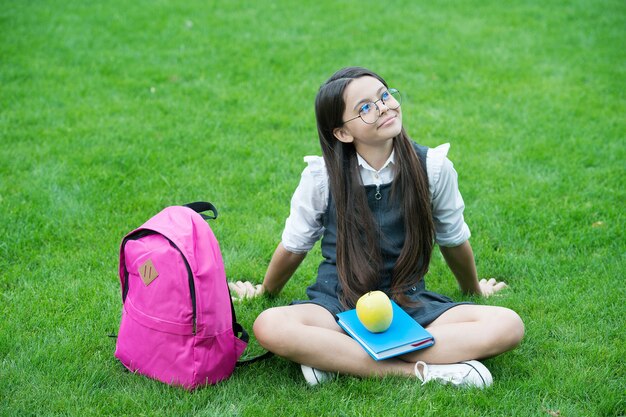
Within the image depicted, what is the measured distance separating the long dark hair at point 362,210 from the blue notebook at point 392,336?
152 millimetres

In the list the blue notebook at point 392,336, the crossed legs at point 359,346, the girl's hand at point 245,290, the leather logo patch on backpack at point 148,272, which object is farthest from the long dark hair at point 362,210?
the leather logo patch on backpack at point 148,272

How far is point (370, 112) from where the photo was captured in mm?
3410

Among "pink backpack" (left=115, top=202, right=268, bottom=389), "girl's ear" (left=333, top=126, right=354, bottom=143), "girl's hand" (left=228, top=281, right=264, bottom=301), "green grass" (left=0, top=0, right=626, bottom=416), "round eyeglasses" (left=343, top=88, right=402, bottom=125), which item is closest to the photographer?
"pink backpack" (left=115, top=202, right=268, bottom=389)

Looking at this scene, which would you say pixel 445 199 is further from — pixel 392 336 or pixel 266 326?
pixel 266 326

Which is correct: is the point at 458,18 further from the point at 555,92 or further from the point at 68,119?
the point at 68,119

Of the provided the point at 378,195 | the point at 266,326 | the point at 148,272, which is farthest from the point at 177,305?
the point at 378,195

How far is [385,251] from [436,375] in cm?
63

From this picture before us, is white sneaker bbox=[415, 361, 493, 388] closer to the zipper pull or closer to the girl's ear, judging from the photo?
the zipper pull

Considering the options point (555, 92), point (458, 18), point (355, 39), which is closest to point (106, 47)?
point (355, 39)

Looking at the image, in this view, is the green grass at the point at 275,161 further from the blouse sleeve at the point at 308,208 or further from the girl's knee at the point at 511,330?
the blouse sleeve at the point at 308,208

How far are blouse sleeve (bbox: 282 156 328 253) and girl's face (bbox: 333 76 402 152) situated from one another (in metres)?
0.25

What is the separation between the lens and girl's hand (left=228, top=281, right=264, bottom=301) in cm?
399

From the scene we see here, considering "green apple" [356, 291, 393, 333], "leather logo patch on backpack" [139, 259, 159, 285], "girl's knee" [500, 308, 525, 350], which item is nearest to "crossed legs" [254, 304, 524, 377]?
"girl's knee" [500, 308, 525, 350]

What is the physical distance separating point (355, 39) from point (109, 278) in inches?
181
